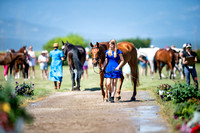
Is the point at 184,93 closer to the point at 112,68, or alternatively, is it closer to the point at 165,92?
the point at 165,92

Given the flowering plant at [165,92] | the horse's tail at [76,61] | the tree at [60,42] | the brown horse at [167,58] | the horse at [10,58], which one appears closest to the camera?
the flowering plant at [165,92]

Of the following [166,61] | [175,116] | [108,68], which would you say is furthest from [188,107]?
[166,61]

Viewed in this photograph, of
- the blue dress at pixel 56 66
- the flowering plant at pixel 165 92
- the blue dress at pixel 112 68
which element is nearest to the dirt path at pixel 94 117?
the flowering plant at pixel 165 92

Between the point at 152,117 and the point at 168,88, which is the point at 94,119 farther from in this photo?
the point at 168,88

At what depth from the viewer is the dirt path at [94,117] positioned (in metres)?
7.26

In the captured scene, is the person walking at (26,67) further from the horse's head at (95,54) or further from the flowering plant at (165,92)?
the flowering plant at (165,92)

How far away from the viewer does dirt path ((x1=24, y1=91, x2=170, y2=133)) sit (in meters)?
7.26

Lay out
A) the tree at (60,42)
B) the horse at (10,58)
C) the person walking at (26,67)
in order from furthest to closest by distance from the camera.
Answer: the tree at (60,42), the person walking at (26,67), the horse at (10,58)

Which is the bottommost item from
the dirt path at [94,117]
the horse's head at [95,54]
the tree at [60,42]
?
the dirt path at [94,117]

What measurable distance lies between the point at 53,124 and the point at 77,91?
27.3ft

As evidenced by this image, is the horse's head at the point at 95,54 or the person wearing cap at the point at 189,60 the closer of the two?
the horse's head at the point at 95,54

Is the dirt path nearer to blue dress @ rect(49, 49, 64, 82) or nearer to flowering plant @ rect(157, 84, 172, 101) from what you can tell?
flowering plant @ rect(157, 84, 172, 101)

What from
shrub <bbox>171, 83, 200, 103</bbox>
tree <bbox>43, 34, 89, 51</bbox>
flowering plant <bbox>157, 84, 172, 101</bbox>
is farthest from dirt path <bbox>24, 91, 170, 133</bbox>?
tree <bbox>43, 34, 89, 51</bbox>

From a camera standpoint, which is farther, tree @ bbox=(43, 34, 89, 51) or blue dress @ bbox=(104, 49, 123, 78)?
tree @ bbox=(43, 34, 89, 51)
